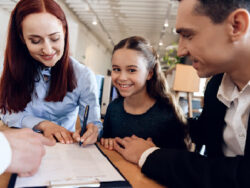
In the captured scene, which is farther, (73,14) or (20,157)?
(73,14)

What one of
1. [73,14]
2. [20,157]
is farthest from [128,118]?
[73,14]

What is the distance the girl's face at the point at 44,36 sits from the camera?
1.02m

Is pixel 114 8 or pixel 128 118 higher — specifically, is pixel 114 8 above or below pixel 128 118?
above

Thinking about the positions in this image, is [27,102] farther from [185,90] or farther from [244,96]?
[185,90]

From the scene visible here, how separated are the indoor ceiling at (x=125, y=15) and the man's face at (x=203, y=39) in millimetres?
4755

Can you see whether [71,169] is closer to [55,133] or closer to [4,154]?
[4,154]

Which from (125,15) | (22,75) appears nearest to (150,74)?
(22,75)

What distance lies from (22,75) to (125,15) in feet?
20.1

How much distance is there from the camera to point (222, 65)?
672 millimetres

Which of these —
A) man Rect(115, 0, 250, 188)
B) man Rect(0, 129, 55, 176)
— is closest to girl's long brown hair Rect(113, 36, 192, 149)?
man Rect(115, 0, 250, 188)

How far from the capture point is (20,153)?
1.65 ft

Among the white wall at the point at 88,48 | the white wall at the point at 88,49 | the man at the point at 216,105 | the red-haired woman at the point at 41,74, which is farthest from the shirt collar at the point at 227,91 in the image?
the white wall at the point at 88,49

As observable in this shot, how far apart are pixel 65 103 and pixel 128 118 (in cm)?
39

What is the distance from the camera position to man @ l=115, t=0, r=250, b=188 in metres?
0.52
